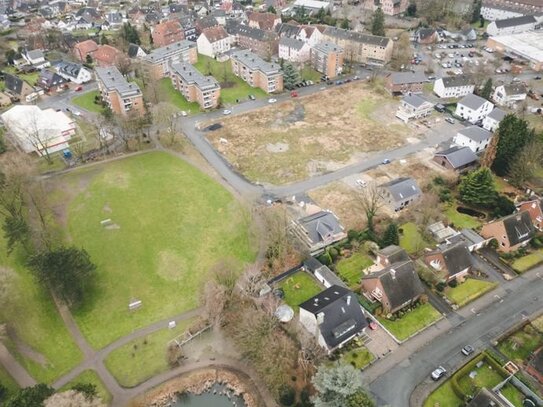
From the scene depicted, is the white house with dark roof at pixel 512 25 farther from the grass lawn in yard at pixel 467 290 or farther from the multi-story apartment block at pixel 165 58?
the grass lawn in yard at pixel 467 290

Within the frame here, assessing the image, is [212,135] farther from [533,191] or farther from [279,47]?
[533,191]

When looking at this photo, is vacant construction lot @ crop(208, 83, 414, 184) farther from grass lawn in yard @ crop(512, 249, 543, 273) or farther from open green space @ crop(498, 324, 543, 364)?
open green space @ crop(498, 324, 543, 364)

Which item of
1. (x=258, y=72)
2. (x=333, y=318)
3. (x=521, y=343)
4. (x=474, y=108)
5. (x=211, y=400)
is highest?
(x=258, y=72)

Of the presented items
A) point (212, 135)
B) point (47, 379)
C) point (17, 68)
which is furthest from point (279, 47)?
point (47, 379)

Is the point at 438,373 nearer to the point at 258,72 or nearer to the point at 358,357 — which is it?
the point at 358,357

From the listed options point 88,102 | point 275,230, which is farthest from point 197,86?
point 275,230

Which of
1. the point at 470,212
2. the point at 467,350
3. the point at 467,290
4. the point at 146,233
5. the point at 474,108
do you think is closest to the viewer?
the point at 467,350
